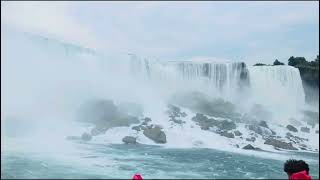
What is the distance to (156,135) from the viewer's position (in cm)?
1762

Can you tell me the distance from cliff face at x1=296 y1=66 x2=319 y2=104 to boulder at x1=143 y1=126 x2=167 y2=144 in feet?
32.1

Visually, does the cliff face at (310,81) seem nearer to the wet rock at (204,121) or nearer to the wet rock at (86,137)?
the wet rock at (204,121)

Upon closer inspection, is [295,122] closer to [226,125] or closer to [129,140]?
[226,125]

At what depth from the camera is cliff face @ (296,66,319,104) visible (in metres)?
24.9

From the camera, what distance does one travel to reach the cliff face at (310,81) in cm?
2494

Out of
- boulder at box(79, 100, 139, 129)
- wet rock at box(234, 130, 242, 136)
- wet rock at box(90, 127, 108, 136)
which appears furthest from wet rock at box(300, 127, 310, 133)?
wet rock at box(90, 127, 108, 136)

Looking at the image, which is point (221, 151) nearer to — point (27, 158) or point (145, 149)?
point (145, 149)

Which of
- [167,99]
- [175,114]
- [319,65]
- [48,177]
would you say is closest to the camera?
[48,177]

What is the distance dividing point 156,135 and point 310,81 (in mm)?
10640

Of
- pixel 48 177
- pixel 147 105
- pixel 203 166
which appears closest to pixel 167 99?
pixel 147 105

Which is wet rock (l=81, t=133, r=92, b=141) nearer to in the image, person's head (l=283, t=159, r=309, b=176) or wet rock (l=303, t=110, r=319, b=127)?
wet rock (l=303, t=110, r=319, b=127)

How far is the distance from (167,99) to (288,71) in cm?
568

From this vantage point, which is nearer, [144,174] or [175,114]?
[144,174]

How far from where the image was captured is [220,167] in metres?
13.0
